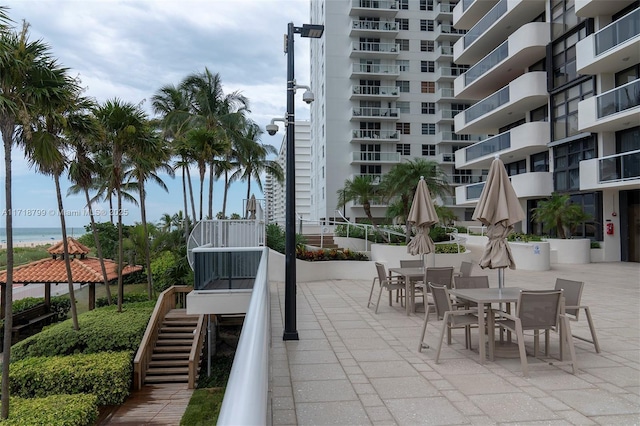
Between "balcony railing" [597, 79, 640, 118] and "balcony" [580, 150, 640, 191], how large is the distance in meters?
1.87

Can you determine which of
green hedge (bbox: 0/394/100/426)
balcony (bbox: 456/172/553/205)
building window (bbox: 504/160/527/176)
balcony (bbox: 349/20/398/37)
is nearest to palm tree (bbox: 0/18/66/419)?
green hedge (bbox: 0/394/100/426)

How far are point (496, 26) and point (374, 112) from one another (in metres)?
18.1

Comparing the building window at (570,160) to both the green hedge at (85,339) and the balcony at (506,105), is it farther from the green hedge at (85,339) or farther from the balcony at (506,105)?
the green hedge at (85,339)

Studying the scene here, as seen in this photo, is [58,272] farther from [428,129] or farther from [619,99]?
[428,129]

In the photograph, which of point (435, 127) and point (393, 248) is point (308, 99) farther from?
point (435, 127)

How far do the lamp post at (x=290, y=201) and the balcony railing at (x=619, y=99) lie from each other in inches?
621

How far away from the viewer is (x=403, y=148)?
44188 mm

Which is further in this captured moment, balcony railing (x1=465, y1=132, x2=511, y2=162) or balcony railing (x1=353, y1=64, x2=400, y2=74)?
balcony railing (x1=353, y1=64, x2=400, y2=74)

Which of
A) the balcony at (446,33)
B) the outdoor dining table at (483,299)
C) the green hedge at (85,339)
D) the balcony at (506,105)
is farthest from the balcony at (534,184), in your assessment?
the balcony at (446,33)

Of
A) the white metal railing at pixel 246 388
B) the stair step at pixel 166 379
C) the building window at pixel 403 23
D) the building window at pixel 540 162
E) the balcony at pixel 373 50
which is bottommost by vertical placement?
the stair step at pixel 166 379

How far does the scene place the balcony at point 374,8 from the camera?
137 feet

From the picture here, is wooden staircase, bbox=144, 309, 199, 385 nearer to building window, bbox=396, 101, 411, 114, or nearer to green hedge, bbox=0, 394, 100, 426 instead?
green hedge, bbox=0, 394, 100, 426

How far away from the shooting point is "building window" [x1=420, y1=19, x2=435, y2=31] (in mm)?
44875

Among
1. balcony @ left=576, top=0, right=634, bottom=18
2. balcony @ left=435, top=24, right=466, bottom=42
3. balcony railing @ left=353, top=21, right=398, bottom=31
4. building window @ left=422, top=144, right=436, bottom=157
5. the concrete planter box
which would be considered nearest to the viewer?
balcony @ left=576, top=0, right=634, bottom=18
